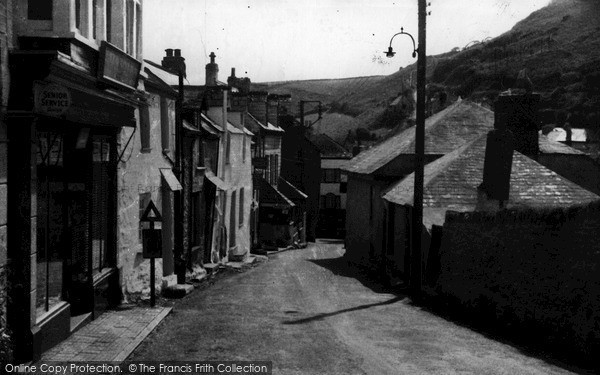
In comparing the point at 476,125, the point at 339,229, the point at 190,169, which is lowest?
the point at 339,229

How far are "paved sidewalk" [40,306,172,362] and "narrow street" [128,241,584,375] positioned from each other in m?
0.21

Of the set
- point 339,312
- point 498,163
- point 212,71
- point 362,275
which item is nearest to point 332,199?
point 212,71

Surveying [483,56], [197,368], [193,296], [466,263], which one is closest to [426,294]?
[466,263]

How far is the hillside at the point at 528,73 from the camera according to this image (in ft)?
300

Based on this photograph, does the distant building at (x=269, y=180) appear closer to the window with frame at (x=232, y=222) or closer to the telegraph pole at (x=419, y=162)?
the window with frame at (x=232, y=222)

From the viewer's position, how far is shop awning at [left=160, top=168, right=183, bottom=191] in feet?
57.0

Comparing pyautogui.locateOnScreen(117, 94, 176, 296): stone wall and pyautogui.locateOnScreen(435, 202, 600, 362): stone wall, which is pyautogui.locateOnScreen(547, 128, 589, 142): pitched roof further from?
pyautogui.locateOnScreen(117, 94, 176, 296): stone wall

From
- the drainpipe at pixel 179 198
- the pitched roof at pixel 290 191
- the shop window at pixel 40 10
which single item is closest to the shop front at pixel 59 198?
the shop window at pixel 40 10

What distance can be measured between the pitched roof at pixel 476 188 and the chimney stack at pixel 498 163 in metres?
0.37

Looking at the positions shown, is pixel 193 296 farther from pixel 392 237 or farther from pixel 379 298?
pixel 392 237

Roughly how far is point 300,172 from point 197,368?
5096cm

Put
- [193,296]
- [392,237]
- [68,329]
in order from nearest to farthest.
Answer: [68,329]
[193,296]
[392,237]

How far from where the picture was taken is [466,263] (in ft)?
50.6

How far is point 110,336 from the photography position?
439 inches
